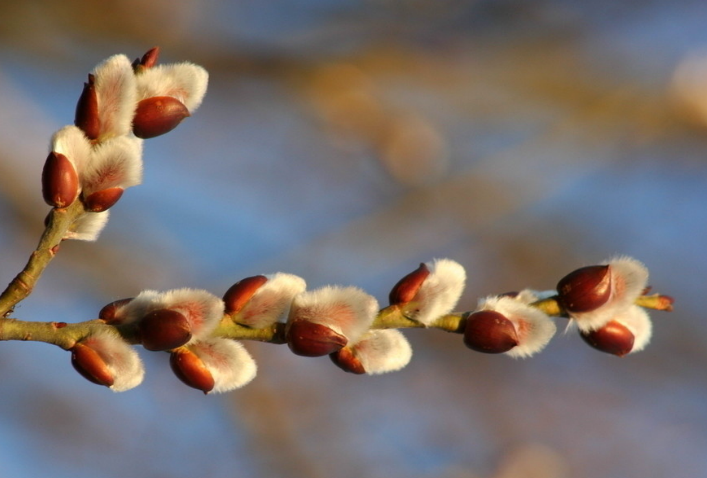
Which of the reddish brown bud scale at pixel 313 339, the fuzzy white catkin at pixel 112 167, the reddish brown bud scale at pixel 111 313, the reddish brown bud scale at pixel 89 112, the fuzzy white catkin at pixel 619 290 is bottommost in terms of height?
the reddish brown bud scale at pixel 111 313

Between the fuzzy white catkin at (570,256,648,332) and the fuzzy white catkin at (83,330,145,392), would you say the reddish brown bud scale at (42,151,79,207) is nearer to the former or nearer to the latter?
the fuzzy white catkin at (83,330,145,392)

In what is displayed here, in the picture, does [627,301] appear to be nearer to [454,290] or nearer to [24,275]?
[454,290]

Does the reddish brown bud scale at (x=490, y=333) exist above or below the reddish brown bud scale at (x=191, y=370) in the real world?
above

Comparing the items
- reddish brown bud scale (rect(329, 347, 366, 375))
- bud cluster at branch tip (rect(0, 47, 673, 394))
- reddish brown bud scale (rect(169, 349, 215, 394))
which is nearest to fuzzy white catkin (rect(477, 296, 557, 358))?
bud cluster at branch tip (rect(0, 47, 673, 394))

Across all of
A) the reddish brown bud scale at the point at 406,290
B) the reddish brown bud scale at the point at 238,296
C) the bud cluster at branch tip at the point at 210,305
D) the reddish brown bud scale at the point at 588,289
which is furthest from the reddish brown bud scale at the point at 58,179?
the reddish brown bud scale at the point at 588,289

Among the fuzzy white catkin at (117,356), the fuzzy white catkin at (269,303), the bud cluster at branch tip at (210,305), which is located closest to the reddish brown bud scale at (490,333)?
the bud cluster at branch tip at (210,305)

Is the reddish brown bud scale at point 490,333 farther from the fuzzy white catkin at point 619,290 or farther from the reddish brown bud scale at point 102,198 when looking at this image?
the reddish brown bud scale at point 102,198
